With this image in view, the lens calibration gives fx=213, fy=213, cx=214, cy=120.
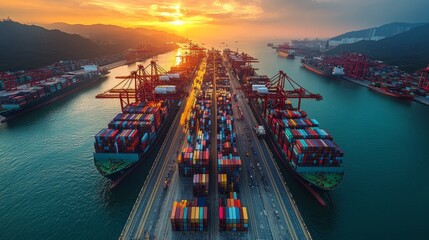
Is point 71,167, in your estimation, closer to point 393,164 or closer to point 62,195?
point 62,195

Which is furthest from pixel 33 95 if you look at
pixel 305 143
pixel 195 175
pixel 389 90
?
pixel 389 90

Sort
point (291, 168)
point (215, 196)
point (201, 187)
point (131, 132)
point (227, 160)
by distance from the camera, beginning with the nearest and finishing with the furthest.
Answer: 1. point (201, 187)
2. point (215, 196)
3. point (227, 160)
4. point (291, 168)
5. point (131, 132)

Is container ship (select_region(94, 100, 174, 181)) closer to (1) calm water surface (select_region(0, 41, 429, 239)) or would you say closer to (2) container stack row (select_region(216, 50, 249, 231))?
(1) calm water surface (select_region(0, 41, 429, 239))

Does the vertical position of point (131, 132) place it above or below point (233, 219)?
above

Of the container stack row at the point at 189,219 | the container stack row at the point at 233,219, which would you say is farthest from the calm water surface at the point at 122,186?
the container stack row at the point at 233,219

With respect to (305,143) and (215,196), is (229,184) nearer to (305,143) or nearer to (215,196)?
(215,196)

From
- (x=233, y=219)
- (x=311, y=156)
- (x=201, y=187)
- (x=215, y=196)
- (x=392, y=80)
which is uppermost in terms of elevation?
(x=392, y=80)

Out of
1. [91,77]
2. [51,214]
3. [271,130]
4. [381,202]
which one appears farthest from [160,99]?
[91,77]
